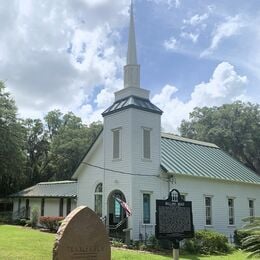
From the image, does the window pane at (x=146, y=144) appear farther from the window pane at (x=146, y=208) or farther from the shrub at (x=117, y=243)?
the shrub at (x=117, y=243)

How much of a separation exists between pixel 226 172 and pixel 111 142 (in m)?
9.85

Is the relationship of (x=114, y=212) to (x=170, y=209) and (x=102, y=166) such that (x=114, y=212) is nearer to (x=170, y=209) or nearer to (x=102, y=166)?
(x=102, y=166)

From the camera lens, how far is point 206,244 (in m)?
22.3

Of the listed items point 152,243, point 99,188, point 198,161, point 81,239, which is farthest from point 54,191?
point 81,239

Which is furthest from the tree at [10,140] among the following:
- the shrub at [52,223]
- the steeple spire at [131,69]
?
the steeple spire at [131,69]

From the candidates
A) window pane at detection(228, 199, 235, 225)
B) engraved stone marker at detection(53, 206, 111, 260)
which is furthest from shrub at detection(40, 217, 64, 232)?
engraved stone marker at detection(53, 206, 111, 260)

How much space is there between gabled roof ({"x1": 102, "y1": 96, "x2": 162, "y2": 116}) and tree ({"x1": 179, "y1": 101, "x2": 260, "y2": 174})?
90.0 ft

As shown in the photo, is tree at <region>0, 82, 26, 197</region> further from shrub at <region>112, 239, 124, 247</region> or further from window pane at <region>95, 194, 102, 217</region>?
shrub at <region>112, 239, 124, 247</region>

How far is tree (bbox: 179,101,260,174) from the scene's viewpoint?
52031mm

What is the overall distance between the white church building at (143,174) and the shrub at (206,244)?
3310 millimetres

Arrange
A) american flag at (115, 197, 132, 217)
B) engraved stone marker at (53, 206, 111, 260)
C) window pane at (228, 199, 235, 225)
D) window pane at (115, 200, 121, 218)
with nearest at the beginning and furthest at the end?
engraved stone marker at (53, 206, 111, 260), american flag at (115, 197, 132, 217), window pane at (115, 200, 121, 218), window pane at (228, 199, 235, 225)

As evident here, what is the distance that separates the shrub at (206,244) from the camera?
2186 cm

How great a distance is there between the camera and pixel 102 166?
1101 inches

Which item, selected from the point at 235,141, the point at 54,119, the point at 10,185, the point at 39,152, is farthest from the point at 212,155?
the point at 54,119
